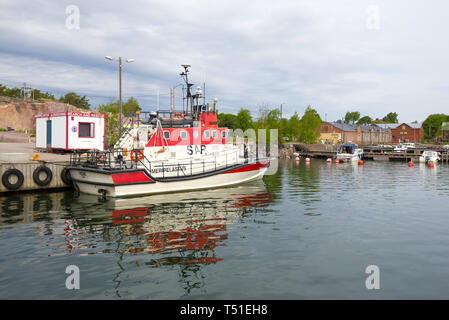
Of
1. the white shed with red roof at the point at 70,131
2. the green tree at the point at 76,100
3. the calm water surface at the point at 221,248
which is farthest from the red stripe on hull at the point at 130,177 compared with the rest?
the green tree at the point at 76,100

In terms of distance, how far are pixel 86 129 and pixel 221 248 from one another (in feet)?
52.0

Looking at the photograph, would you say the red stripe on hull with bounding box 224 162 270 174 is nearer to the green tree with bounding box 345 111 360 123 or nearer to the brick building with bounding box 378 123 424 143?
the brick building with bounding box 378 123 424 143

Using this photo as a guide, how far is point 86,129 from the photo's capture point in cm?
2152

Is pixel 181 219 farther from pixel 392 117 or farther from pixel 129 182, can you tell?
pixel 392 117

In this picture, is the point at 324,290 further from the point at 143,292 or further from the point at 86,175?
the point at 86,175

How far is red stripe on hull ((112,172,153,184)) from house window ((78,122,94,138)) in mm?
6463

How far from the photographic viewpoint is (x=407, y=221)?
528 inches

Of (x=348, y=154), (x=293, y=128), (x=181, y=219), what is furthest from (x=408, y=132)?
(x=181, y=219)

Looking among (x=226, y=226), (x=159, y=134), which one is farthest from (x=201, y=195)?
(x=226, y=226)

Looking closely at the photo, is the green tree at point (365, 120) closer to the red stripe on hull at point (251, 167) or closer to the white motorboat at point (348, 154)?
the white motorboat at point (348, 154)

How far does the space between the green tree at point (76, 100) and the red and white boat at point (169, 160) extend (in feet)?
194

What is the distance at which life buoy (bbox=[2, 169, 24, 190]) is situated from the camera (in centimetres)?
1875

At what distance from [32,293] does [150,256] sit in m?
2.99

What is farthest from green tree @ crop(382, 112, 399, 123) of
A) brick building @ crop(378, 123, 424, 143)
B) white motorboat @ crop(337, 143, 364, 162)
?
white motorboat @ crop(337, 143, 364, 162)
